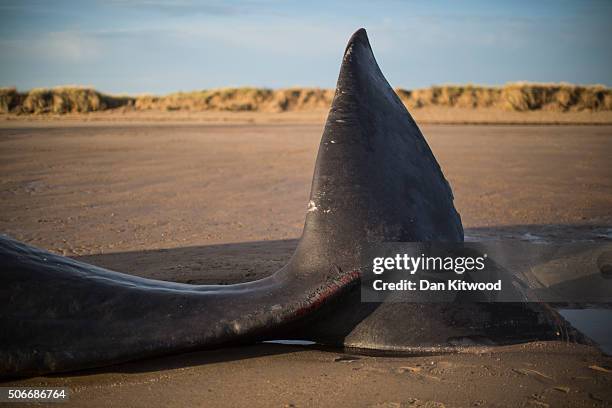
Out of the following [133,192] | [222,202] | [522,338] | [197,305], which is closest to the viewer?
[197,305]

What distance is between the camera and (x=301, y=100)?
32.4m

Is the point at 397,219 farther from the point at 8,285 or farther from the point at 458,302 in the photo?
the point at 8,285

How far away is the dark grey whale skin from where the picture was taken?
211cm

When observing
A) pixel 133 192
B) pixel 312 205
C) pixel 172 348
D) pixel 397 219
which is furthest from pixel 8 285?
pixel 133 192

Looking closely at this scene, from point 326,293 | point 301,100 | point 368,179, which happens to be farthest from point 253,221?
point 301,100

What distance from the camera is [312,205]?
2416 millimetres

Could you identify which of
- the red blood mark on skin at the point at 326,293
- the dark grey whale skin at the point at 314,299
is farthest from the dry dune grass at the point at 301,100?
the red blood mark on skin at the point at 326,293

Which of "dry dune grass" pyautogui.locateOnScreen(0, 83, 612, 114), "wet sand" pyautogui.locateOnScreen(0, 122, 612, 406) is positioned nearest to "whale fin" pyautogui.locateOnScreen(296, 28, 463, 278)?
"wet sand" pyautogui.locateOnScreen(0, 122, 612, 406)

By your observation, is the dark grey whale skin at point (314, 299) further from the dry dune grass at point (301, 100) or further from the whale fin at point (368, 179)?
the dry dune grass at point (301, 100)

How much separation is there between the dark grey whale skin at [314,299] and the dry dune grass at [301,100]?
84.9ft

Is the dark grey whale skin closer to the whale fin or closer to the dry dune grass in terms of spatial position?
the whale fin

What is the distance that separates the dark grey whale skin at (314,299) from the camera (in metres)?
2.11

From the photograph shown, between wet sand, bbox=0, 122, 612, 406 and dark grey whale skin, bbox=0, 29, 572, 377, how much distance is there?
0.13 meters

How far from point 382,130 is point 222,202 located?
4619mm
